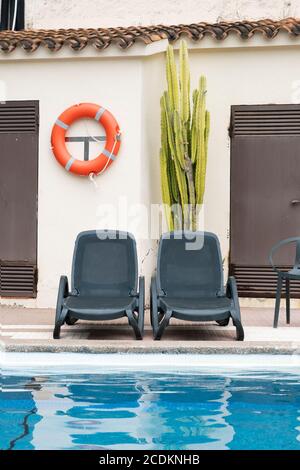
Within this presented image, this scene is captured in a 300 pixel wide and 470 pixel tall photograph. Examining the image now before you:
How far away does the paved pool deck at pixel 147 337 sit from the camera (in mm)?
6293

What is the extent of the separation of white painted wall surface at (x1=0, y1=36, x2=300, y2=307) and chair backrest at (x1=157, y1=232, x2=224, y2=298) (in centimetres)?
161

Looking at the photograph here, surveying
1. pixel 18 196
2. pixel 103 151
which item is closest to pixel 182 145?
pixel 103 151

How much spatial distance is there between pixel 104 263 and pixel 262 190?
2844mm

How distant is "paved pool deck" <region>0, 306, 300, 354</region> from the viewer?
6293 millimetres

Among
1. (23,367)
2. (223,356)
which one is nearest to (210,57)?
(223,356)

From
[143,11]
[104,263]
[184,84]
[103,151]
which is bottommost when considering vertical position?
[104,263]

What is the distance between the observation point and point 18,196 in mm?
9297

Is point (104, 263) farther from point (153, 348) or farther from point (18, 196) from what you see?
point (18, 196)

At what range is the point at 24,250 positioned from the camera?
9.25 m

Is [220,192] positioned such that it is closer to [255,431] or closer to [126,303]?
[126,303]

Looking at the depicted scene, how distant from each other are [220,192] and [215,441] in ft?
19.0

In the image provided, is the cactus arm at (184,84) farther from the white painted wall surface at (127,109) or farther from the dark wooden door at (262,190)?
the dark wooden door at (262,190)

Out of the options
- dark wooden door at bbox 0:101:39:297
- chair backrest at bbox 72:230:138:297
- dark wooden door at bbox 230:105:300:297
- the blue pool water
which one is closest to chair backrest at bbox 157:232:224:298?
chair backrest at bbox 72:230:138:297

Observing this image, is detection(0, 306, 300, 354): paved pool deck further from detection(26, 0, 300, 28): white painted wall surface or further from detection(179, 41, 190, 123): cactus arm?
detection(26, 0, 300, 28): white painted wall surface
